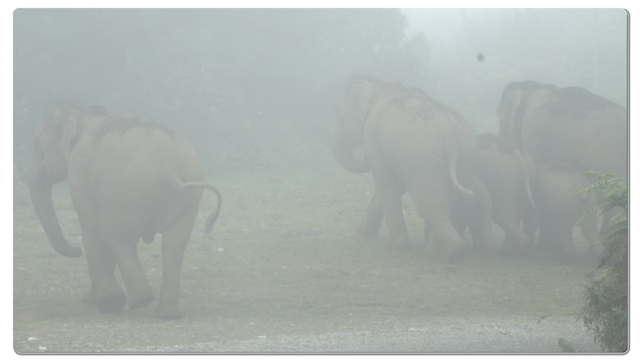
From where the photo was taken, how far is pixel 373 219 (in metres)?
8.44

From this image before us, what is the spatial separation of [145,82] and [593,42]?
13.5 feet

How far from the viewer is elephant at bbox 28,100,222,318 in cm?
576

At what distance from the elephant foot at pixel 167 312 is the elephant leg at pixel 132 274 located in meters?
0.09

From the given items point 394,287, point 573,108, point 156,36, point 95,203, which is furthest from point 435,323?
point 156,36

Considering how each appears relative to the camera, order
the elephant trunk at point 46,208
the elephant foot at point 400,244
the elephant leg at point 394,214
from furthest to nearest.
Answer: the elephant leg at point 394,214 < the elephant foot at point 400,244 < the elephant trunk at point 46,208

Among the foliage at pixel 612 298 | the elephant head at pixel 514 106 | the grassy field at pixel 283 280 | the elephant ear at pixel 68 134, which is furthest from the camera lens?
the elephant head at pixel 514 106

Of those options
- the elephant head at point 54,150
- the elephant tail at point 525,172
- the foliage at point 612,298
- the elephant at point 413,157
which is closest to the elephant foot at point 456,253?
the elephant at point 413,157

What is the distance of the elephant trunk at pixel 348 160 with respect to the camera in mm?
8680

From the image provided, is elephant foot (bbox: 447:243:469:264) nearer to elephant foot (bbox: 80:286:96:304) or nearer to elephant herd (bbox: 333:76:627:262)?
elephant herd (bbox: 333:76:627:262)

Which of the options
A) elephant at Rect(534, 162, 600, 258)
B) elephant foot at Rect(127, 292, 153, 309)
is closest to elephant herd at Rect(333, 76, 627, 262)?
elephant at Rect(534, 162, 600, 258)

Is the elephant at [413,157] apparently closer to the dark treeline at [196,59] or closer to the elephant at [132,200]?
the dark treeline at [196,59]

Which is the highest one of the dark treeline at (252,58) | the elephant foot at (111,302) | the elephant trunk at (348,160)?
the dark treeline at (252,58)

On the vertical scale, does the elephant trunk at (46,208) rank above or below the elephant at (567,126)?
below

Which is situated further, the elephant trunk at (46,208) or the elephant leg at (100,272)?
the elephant trunk at (46,208)
